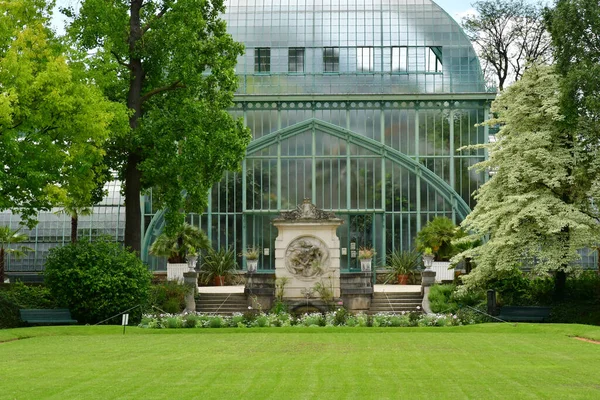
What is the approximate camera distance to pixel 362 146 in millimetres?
37562

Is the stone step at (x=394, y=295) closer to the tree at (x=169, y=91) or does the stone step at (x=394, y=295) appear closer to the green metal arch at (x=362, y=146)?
the tree at (x=169, y=91)

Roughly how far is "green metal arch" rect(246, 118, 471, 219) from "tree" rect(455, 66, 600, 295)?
859 centimetres

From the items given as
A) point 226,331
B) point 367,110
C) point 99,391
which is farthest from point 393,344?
point 367,110

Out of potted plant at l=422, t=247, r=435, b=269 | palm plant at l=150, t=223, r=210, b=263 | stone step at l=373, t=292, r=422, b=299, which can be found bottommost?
stone step at l=373, t=292, r=422, b=299

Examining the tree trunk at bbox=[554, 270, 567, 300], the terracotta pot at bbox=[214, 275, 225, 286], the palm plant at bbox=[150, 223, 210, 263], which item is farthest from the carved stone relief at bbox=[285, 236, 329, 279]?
the tree trunk at bbox=[554, 270, 567, 300]

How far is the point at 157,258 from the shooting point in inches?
1454

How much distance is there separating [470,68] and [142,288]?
64.9 ft

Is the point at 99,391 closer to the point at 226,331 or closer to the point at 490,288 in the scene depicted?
the point at 226,331

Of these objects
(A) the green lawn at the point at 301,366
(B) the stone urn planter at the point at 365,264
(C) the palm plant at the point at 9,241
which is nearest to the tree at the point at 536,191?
(B) the stone urn planter at the point at 365,264

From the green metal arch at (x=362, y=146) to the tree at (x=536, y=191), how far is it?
8610 mm

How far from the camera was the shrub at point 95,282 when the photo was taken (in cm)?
2505

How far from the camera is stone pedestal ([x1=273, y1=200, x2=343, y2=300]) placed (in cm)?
2936

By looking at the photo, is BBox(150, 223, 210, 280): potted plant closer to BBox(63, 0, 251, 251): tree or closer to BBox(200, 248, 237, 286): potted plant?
BBox(200, 248, 237, 286): potted plant

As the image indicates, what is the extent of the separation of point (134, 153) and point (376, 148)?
12870mm
